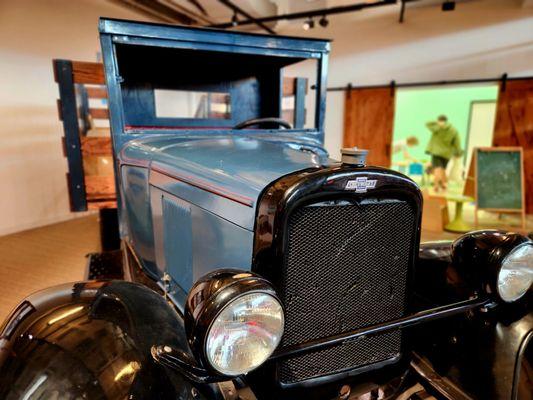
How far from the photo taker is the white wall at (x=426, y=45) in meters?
6.15

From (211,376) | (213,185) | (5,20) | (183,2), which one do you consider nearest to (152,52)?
(213,185)

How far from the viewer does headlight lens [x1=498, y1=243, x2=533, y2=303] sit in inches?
51.7

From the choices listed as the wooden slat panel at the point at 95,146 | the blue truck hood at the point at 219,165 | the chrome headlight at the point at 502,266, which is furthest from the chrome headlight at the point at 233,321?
the wooden slat panel at the point at 95,146

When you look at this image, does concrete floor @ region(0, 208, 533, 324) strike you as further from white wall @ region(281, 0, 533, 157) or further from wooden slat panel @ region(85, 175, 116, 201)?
white wall @ region(281, 0, 533, 157)

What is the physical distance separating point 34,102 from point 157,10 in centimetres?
302

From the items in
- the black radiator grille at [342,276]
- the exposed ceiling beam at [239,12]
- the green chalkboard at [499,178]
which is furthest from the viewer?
the exposed ceiling beam at [239,12]

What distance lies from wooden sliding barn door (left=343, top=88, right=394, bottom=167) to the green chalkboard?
81.4 inches

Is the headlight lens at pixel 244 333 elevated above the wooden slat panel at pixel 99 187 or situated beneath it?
elevated above

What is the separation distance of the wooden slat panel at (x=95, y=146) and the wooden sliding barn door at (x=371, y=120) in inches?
216

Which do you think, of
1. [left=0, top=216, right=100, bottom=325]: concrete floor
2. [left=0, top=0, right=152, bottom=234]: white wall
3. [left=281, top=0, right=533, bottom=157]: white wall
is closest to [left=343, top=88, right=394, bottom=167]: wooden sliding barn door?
[left=281, top=0, right=533, bottom=157]: white wall

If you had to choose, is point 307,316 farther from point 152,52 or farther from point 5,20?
point 5,20

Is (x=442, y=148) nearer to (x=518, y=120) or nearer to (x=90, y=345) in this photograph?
(x=518, y=120)

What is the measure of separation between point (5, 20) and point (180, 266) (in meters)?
4.94

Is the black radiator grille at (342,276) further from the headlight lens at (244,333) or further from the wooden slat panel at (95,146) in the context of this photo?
the wooden slat panel at (95,146)
